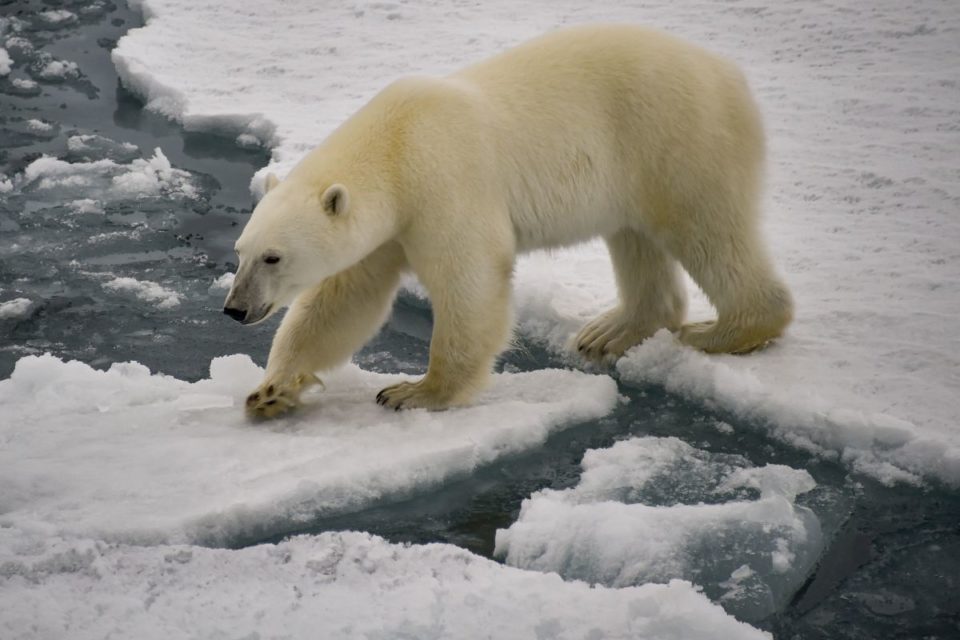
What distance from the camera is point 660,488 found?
3.56 meters

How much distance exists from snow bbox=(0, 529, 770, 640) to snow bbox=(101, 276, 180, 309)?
202cm

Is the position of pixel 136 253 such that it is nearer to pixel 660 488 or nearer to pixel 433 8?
pixel 660 488

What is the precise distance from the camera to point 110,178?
6.30 metres

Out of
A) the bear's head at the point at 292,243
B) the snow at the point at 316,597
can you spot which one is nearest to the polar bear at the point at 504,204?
the bear's head at the point at 292,243

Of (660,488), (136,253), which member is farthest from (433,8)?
(660,488)

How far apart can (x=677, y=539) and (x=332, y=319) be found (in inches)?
62.2

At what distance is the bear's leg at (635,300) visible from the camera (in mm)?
4535

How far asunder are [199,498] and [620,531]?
1.24 meters

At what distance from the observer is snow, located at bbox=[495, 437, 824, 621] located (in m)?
3.10

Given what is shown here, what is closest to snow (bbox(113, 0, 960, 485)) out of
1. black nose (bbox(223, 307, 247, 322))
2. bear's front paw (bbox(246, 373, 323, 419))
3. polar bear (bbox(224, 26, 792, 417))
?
polar bear (bbox(224, 26, 792, 417))

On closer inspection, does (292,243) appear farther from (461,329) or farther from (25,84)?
(25,84)

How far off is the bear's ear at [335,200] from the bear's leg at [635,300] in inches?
50.5

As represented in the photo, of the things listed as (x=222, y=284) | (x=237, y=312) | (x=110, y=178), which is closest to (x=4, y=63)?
(x=110, y=178)

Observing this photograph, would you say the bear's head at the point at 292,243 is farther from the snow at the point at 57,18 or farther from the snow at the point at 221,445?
the snow at the point at 57,18
